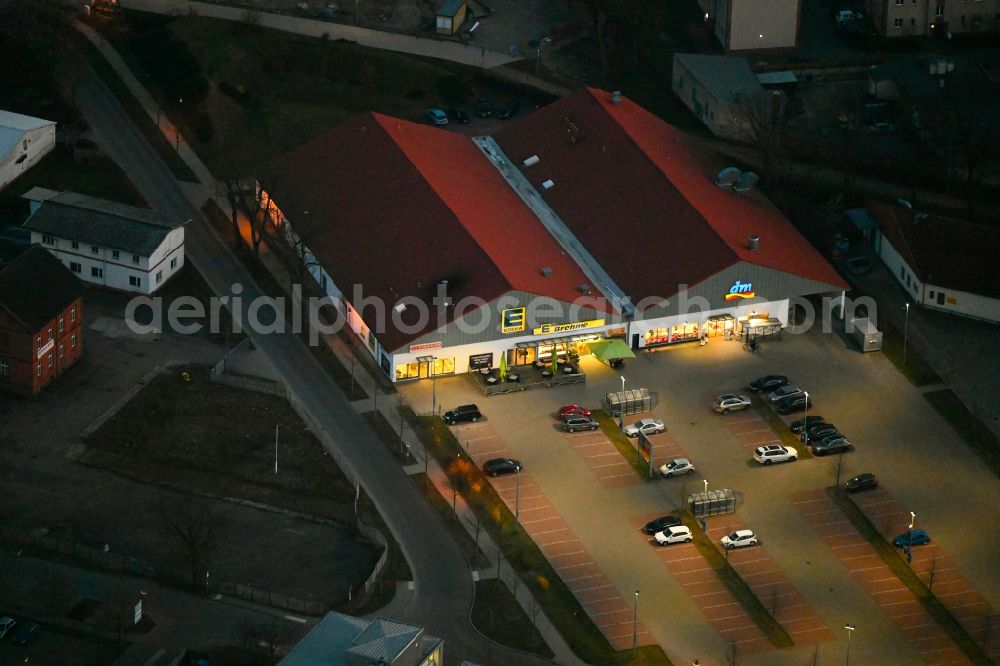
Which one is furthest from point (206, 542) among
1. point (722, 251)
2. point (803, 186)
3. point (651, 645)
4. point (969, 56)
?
point (969, 56)

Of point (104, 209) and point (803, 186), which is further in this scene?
point (803, 186)

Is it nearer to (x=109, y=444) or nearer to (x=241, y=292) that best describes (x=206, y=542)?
(x=109, y=444)

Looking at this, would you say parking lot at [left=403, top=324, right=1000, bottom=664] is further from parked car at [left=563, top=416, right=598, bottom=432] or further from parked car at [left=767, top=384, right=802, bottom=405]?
parked car at [left=767, top=384, right=802, bottom=405]

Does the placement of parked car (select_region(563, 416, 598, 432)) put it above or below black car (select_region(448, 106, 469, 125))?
below

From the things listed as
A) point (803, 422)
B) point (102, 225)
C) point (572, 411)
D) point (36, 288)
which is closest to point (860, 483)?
point (803, 422)

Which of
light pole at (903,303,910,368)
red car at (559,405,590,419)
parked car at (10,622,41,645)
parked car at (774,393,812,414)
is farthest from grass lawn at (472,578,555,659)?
light pole at (903,303,910,368)

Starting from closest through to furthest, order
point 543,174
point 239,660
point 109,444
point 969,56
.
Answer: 1. point 239,660
2. point 109,444
3. point 543,174
4. point 969,56
